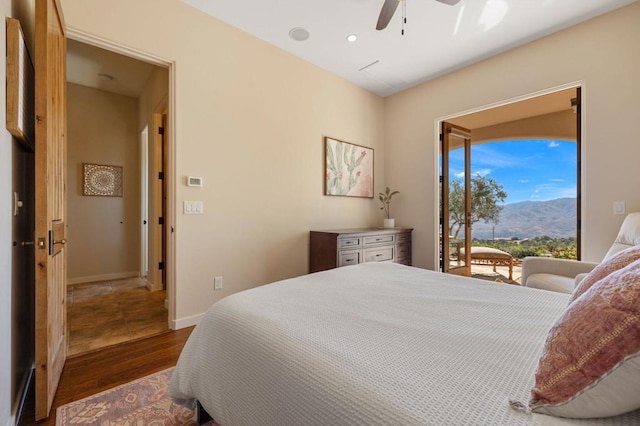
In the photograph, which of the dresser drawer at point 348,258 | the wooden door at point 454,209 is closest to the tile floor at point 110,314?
the dresser drawer at point 348,258

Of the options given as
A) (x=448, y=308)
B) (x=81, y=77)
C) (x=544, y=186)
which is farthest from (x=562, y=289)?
(x=81, y=77)

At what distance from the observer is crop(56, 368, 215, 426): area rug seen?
4.75 ft

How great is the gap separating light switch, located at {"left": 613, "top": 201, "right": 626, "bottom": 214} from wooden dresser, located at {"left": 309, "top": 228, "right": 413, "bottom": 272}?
6.78 feet

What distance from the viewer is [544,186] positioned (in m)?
4.99

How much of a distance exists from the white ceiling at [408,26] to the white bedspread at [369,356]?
2.52 metres

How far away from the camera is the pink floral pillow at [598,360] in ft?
1.70

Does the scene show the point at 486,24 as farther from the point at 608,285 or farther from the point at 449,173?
the point at 608,285

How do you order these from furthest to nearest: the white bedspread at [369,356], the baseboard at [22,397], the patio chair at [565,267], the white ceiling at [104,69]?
1. the white ceiling at [104,69]
2. the patio chair at [565,267]
3. the baseboard at [22,397]
4. the white bedspread at [369,356]

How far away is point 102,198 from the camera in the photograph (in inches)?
176

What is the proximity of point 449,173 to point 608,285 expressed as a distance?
368 centimetres

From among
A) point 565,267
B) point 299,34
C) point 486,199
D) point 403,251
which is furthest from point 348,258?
point 486,199

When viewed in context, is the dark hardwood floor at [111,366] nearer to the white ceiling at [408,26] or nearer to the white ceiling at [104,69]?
the white ceiling at [408,26]

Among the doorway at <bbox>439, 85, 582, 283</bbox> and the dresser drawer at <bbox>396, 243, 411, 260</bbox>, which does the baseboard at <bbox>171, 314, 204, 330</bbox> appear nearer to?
the dresser drawer at <bbox>396, 243, 411, 260</bbox>

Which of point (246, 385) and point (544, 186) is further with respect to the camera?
point (544, 186)
